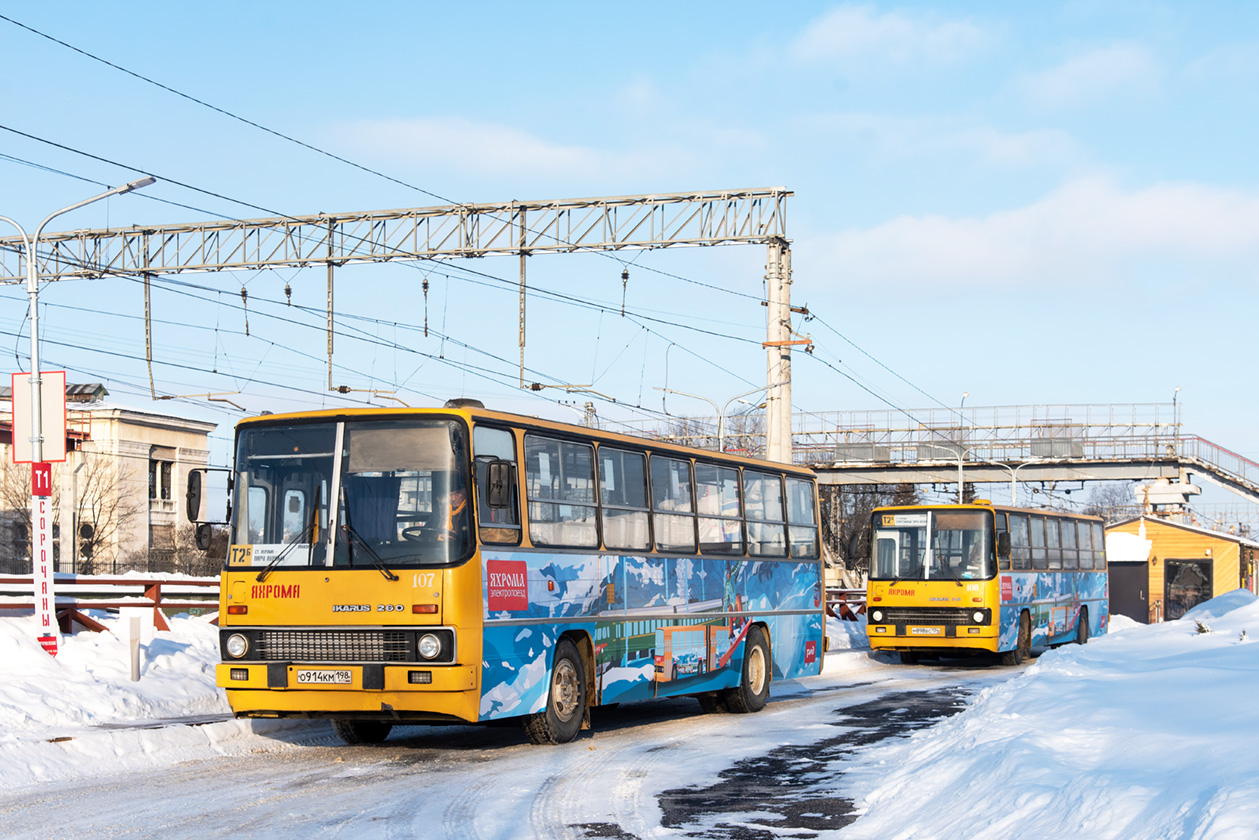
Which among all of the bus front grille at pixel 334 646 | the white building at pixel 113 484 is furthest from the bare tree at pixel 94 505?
the bus front grille at pixel 334 646

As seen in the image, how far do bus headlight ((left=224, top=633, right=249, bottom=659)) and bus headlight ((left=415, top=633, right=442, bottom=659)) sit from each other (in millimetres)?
1679

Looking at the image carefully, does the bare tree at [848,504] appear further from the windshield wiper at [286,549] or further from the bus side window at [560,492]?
the windshield wiper at [286,549]

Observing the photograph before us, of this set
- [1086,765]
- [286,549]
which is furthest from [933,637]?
[1086,765]

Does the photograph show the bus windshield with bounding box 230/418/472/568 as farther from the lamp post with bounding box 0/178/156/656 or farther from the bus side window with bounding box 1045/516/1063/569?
the bus side window with bounding box 1045/516/1063/569

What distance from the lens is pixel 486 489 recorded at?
11953mm

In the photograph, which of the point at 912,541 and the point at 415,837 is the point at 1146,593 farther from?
the point at 415,837

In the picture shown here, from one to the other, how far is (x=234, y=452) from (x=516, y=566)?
280 cm

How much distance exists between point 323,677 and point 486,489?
2157 mm

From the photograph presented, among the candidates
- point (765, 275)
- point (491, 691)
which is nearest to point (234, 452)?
point (491, 691)

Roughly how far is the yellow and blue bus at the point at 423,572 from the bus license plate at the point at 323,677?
1 cm

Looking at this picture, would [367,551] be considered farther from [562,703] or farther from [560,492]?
[562,703]

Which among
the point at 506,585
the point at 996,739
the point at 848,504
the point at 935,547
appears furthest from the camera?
the point at 848,504

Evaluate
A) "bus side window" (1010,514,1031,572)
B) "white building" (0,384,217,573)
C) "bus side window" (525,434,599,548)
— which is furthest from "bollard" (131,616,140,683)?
"white building" (0,384,217,573)

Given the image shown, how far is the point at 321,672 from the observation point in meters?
12.1
